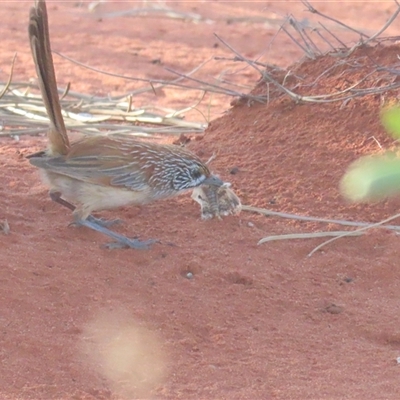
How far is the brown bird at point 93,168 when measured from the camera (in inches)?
191

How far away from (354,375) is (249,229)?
1.72 m

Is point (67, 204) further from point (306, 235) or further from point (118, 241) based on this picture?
point (306, 235)

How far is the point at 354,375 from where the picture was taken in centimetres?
388

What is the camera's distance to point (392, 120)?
609cm

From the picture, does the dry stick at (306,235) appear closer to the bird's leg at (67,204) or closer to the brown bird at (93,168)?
the brown bird at (93,168)

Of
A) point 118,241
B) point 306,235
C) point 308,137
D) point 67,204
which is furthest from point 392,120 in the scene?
point 67,204

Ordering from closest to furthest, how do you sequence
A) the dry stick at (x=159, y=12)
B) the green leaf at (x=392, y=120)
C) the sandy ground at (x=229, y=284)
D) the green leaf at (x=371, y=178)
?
the sandy ground at (x=229, y=284) → the green leaf at (x=371, y=178) → the green leaf at (x=392, y=120) → the dry stick at (x=159, y=12)

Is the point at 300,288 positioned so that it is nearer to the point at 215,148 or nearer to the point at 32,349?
the point at 32,349

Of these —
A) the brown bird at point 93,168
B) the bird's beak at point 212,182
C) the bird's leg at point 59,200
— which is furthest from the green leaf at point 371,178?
the bird's leg at point 59,200

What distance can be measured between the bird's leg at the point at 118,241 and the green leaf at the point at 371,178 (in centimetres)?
159

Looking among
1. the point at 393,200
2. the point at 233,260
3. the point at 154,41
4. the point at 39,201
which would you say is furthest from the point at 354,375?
the point at 154,41

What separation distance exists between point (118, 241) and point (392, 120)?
7.80 feet

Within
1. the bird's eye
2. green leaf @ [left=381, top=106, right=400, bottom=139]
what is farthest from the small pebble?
green leaf @ [left=381, top=106, right=400, bottom=139]

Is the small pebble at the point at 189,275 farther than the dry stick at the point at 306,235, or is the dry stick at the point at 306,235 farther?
the dry stick at the point at 306,235
